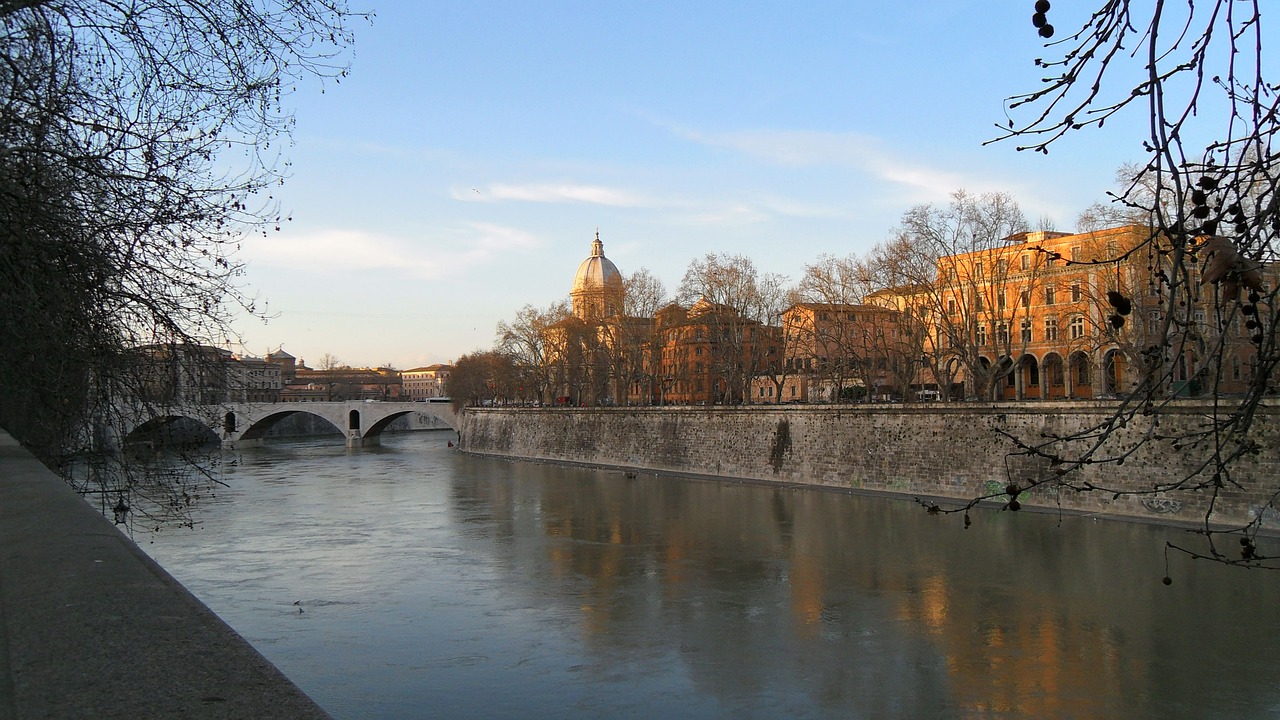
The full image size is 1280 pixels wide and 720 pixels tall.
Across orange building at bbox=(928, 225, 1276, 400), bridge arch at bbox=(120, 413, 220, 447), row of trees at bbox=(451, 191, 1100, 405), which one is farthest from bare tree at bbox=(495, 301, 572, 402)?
bridge arch at bbox=(120, 413, 220, 447)

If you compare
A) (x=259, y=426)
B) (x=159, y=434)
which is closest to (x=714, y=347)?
(x=259, y=426)

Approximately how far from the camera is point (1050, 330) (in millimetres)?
36188

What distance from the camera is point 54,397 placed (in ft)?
26.9

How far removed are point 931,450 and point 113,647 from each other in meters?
24.5

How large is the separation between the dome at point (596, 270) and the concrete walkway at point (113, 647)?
7939cm

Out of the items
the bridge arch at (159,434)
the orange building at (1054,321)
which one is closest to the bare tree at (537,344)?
the orange building at (1054,321)

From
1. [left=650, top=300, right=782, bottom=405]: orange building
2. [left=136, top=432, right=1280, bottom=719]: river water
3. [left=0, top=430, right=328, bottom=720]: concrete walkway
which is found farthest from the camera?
[left=650, top=300, right=782, bottom=405]: orange building

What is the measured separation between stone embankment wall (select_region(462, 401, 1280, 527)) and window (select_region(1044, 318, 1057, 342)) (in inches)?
432

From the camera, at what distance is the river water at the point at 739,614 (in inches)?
403

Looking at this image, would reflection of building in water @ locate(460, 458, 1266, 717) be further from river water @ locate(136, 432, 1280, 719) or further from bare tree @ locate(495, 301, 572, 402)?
bare tree @ locate(495, 301, 572, 402)

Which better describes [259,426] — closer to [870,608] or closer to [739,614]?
[739,614]

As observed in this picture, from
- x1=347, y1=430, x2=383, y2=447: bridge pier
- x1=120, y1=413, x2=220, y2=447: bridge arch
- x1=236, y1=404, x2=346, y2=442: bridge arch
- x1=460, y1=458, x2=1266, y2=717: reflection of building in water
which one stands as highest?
x1=120, y1=413, x2=220, y2=447: bridge arch

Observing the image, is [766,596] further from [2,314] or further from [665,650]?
[2,314]

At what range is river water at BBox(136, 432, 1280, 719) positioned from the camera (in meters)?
10.2
